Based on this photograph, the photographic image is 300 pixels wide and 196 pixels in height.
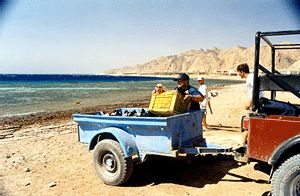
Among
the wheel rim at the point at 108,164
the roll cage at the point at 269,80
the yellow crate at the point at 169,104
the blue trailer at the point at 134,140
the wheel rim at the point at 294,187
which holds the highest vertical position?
the roll cage at the point at 269,80

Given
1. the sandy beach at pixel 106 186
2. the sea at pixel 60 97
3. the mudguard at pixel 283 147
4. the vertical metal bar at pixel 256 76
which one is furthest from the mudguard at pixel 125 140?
the sea at pixel 60 97

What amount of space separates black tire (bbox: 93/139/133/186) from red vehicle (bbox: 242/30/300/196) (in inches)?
83.8

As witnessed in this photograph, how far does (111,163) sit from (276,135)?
2967 millimetres

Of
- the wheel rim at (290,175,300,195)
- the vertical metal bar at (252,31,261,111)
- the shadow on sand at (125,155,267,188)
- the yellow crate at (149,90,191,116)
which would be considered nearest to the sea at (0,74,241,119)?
the shadow on sand at (125,155,267,188)

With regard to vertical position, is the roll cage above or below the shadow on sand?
above

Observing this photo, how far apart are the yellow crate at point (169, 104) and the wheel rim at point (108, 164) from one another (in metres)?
Answer: 1.14

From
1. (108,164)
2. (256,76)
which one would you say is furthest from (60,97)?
(256,76)

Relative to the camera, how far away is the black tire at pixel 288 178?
13.4 ft

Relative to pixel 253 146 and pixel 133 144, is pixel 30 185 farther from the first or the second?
pixel 253 146

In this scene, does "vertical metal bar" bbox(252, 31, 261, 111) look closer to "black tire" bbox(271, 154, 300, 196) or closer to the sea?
"black tire" bbox(271, 154, 300, 196)

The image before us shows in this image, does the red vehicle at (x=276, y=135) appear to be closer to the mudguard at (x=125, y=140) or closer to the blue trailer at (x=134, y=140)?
the blue trailer at (x=134, y=140)

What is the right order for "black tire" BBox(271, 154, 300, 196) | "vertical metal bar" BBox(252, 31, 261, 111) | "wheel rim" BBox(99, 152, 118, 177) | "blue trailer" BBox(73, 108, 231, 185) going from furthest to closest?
"wheel rim" BBox(99, 152, 118, 177) → "blue trailer" BBox(73, 108, 231, 185) → "vertical metal bar" BBox(252, 31, 261, 111) → "black tire" BBox(271, 154, 300, 196)

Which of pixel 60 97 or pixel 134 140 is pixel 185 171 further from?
pixel 60 97

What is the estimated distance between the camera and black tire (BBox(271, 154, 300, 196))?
4.10 metres
